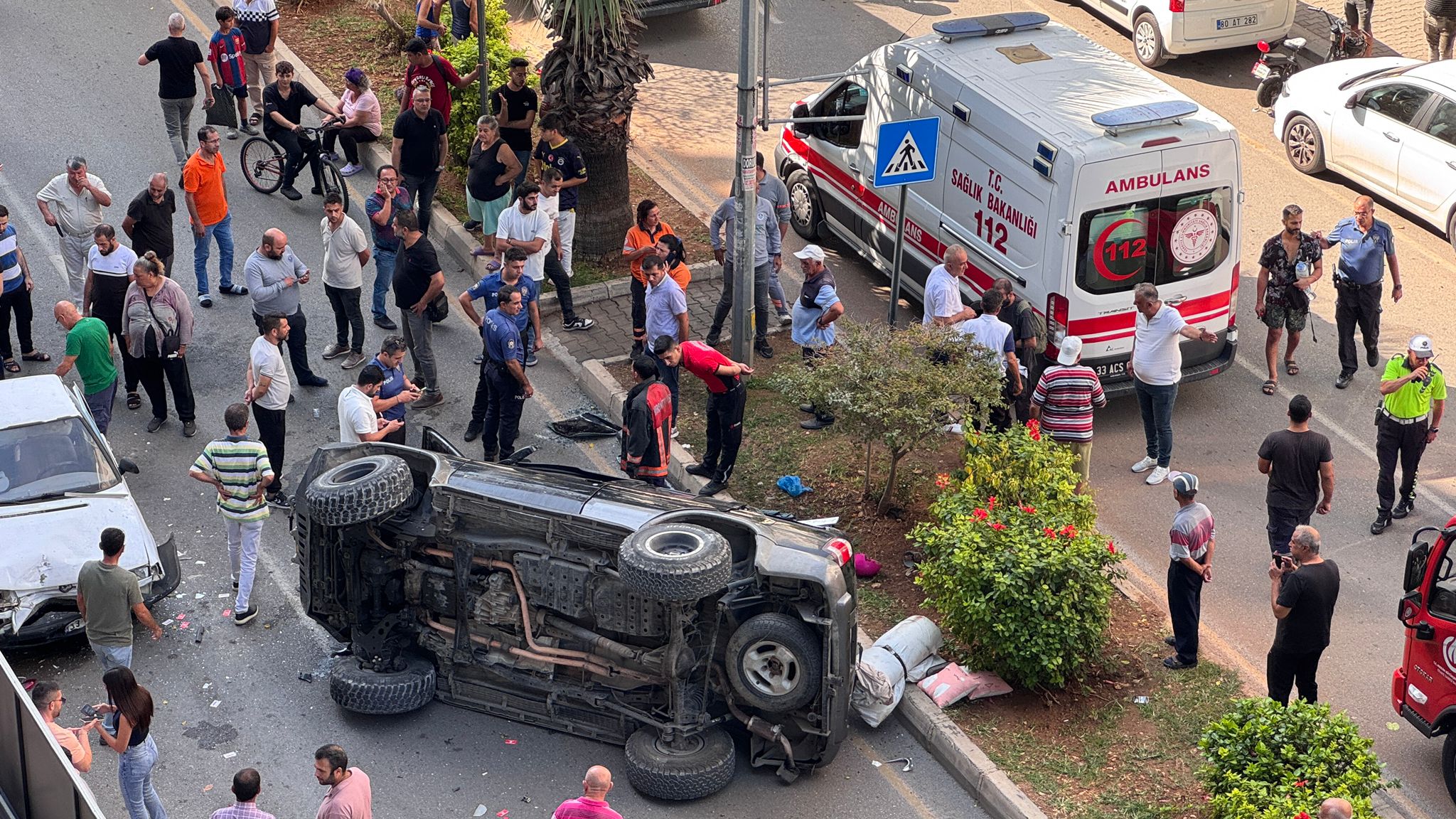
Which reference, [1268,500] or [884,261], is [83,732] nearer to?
[1268,500]

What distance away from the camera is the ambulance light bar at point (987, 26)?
14047 millimetres

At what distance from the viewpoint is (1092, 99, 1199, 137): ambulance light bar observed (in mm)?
12320

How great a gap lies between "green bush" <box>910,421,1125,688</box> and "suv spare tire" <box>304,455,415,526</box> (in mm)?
3317

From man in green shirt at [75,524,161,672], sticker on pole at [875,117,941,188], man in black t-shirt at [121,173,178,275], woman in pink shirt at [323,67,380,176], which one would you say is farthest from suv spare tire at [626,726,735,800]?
woman in pink shirt at [323,67,380,176]

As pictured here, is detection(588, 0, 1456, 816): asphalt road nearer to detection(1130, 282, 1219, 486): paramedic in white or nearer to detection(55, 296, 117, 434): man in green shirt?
detection(1130, 282, 1219, 486): paramedic in white

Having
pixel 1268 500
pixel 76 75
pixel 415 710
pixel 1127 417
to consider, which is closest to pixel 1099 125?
pixel 1127 417

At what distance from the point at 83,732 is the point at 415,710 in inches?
83.0

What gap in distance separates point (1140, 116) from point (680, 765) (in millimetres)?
6512

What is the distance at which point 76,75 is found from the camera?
1830 centimetres

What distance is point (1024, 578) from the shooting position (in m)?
9.47

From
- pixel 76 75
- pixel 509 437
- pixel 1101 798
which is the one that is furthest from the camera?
pixel 76 75

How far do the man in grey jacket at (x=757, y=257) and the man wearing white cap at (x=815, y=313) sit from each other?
540mm

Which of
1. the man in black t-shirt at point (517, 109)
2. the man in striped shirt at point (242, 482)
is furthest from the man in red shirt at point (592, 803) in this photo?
the man in black t-shirt at point (517, 109)

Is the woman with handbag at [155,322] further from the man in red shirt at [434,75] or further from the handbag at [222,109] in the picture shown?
the handbag at [222,109]
